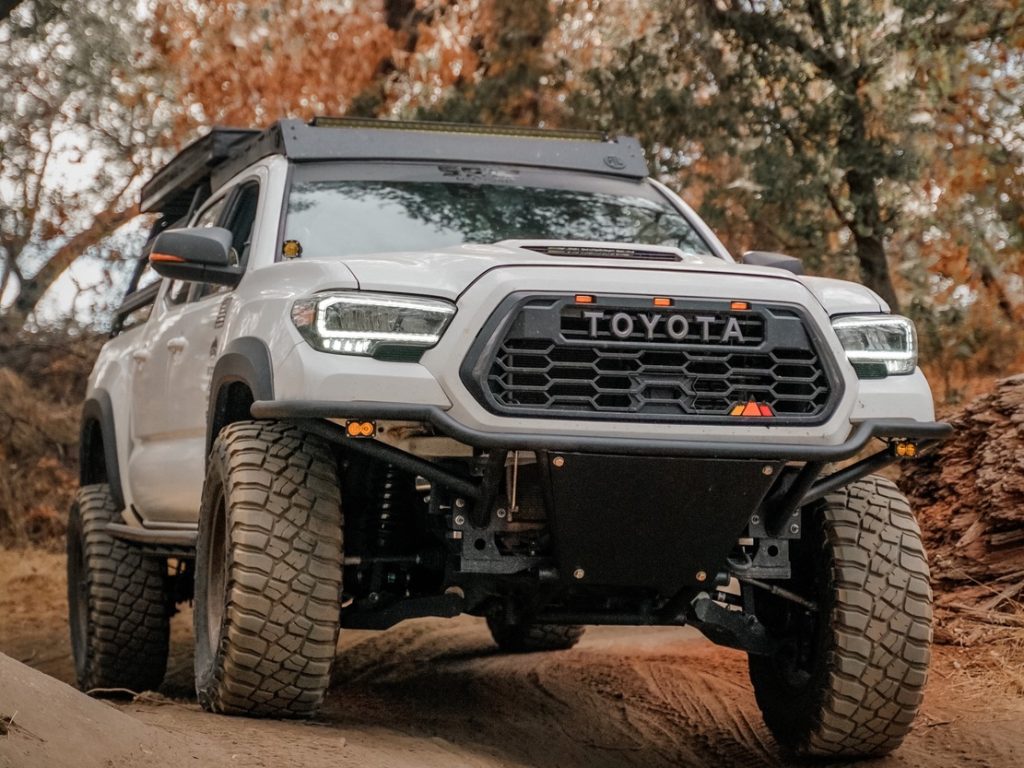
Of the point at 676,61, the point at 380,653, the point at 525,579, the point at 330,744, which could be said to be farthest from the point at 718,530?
the point at 676,61

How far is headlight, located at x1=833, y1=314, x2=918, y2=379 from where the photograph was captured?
16.9 feet

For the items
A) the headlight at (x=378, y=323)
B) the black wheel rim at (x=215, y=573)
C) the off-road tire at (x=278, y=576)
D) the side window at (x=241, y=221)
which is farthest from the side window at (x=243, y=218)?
the headlight at (x=378, y=323)

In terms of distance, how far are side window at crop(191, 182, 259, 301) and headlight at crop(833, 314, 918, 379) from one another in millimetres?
2417

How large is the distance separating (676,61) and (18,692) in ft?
32.0

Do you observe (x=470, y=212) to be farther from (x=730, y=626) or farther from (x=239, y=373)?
(x=730, y=626)

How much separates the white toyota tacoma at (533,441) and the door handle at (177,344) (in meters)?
0.29

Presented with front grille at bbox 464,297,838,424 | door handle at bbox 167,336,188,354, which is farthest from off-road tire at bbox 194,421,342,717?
door handle at bbox 167,336,188,354

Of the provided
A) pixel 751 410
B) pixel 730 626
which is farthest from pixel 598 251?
pixel 730 626

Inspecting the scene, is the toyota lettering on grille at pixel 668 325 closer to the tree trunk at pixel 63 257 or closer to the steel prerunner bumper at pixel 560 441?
the steel prerunner bumper at pixel 560 441

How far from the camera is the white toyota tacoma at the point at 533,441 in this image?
15.6 ft

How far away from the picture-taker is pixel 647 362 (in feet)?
15.8

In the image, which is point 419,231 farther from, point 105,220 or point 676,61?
point 105,220

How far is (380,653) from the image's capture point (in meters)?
8.88

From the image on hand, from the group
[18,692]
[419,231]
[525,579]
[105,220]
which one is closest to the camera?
[18,692]
